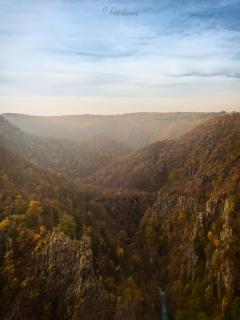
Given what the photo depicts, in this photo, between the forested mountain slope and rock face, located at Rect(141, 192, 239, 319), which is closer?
the forested mountain slope

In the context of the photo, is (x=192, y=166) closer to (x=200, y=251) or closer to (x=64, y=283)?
(x=200, y=251)

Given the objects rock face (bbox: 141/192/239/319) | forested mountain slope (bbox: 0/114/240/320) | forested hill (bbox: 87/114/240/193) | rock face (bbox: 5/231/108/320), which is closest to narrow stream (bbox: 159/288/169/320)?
forested mountain slope (bbox: 0/114/240/320)

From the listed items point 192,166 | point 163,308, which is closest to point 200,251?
point 163,308

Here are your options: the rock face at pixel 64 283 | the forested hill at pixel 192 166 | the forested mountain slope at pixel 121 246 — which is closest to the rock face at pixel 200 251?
the forested mountain slope at pixel 121 246

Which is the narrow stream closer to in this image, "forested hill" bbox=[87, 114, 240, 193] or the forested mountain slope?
the forested mountain slope

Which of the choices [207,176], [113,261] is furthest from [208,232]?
[207,176]

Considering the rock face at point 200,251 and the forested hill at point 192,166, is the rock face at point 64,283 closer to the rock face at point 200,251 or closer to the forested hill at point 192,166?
the rock face at point 200,251
